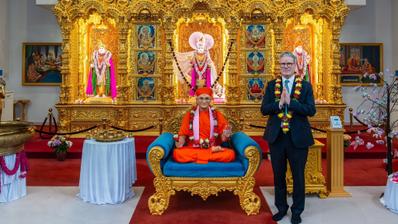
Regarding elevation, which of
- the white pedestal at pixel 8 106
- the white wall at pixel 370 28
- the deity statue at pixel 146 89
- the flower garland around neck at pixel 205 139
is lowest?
the flower garland around neck at pixel 205 139

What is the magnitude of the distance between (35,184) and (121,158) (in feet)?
6.41

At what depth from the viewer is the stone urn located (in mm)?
5336

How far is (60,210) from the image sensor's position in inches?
200

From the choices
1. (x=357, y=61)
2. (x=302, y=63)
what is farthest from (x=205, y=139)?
(x=357, y=61)

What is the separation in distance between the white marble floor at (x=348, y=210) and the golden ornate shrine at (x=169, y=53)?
15.9 ft

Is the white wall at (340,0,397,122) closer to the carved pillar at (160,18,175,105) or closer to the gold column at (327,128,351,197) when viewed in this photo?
the carved pillar at (160,18,175,105)

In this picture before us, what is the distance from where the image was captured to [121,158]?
216 inches

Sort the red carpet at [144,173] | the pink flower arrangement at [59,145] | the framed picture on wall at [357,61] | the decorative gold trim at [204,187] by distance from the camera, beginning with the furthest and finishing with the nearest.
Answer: the framed picture on wall at [357,61]
the pink flower arrangement at [59,145]
the red carpet at [144,173]
the decorative gold trim at [204,187]

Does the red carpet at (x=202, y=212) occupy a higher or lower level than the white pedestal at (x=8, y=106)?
lower

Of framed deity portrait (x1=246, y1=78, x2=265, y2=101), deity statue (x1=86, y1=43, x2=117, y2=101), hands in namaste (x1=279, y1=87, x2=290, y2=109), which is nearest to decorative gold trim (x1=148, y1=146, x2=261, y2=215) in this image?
hands in namaste (x1=279, y1=87, x2=290, y2=109)

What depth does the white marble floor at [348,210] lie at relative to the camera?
469 cm

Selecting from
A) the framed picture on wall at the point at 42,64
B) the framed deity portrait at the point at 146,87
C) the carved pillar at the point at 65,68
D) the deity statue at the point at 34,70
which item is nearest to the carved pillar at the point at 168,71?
the framed deity portrait at the point at 146,87

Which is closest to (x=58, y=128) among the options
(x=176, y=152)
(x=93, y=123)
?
(x=93, y=123)

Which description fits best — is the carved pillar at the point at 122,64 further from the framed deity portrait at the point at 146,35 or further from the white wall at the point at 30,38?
the white wall at the point at 30,38
